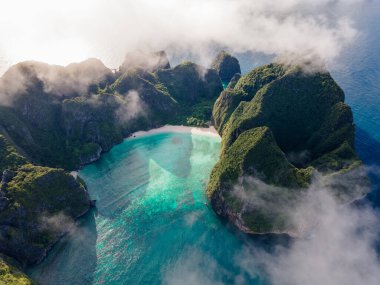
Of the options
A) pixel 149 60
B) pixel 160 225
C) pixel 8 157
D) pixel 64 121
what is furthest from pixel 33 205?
pixel 149 60

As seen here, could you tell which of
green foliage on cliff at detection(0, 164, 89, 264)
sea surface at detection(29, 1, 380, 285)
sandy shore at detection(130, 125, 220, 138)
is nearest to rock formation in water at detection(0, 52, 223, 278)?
→ green foliage on cliff at detection(0, 164, 89, 264)

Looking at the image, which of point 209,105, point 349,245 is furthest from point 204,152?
point 349,245

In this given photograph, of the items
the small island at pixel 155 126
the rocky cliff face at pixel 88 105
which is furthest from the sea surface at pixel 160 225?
the rocky cliff face at pixel 88 105

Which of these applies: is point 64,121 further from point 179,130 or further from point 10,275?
point 10,275

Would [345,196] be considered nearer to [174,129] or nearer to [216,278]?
[216,278]

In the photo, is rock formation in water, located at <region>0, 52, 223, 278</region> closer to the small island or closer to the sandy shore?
the small island

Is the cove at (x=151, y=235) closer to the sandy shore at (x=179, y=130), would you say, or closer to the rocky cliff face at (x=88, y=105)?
the rocky cliff face at (x=88, y=105)
